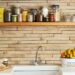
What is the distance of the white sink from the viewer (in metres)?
2.58

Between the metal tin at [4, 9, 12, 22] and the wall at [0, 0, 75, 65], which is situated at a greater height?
the metal tin at [4, 9, 12, 22]

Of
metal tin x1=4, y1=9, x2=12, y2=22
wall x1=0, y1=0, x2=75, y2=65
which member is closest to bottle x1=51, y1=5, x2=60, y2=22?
wall x1=0, y1=0, x2=75, y2=65

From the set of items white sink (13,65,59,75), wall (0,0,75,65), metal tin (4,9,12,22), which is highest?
metal tin (4,9,12,22)

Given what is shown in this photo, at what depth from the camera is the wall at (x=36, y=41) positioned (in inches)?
108

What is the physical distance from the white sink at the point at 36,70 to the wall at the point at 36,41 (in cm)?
17

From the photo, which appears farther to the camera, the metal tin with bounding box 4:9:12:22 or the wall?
the wall

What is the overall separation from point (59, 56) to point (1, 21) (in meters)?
0.80

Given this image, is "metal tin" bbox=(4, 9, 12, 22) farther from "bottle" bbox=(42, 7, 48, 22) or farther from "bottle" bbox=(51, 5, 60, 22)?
"bottle" bbox=(51, 5, 60, 22)

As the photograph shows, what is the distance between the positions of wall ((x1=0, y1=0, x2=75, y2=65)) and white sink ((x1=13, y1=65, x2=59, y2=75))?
174 mm

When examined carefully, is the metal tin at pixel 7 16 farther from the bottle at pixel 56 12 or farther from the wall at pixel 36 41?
the bottle at pixel 56 12

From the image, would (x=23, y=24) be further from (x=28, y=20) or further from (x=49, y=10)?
(x=49, y=10)

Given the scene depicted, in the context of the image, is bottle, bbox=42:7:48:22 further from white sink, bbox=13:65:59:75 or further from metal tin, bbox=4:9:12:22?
white sink, bbox=13:65:59:75

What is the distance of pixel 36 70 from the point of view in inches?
102

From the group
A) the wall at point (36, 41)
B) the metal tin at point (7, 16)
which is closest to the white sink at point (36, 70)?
the wall at point (36, 41)
